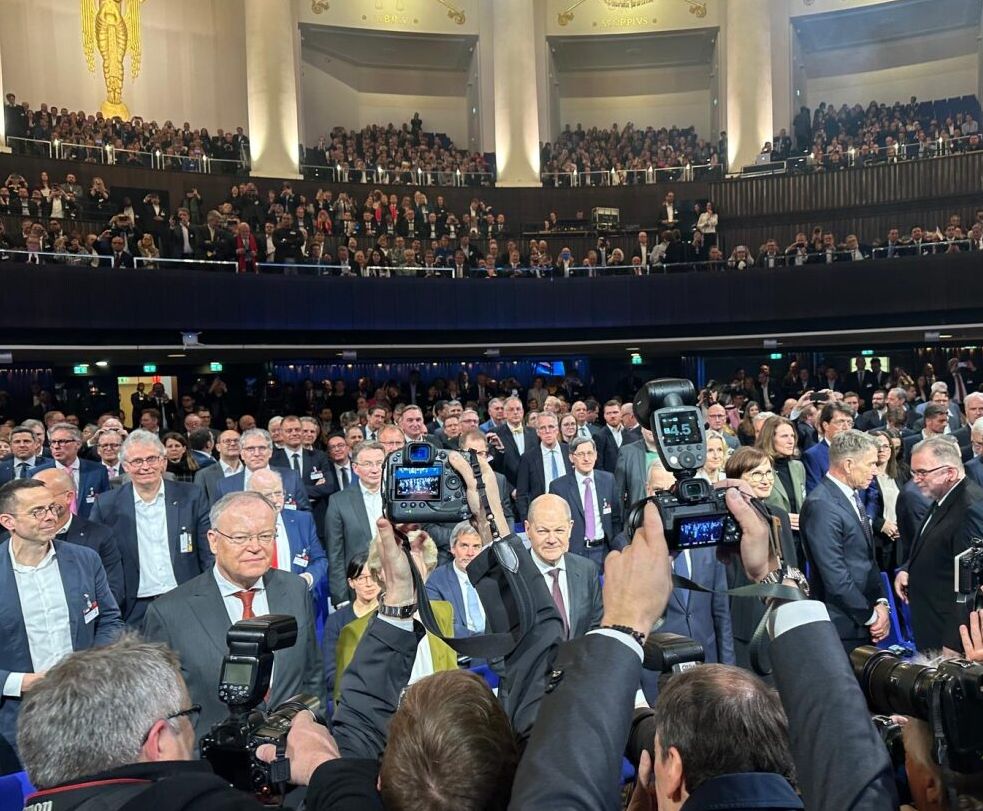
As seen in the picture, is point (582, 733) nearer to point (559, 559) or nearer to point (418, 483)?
point (418, 483)

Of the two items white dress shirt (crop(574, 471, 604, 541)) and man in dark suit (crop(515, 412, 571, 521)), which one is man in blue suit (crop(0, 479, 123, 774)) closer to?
white dress shirt (crop(574, 471, 604, 541))

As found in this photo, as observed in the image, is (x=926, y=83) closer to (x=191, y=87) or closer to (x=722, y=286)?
(x=722, y=286)

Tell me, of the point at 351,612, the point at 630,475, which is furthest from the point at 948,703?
the point at 630,475

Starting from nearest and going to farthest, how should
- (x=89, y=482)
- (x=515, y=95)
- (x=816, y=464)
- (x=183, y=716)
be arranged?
(x=183, y=716)
(x=89, y=482)
(x=816, y=464)
(x=515, y=95)

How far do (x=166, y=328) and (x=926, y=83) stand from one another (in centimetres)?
2008

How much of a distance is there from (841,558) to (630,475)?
Answer: 8.41 ft

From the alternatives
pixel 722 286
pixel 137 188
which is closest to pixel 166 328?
pixel 137 188

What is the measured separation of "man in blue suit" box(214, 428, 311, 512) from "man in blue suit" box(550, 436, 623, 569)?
1898 mm

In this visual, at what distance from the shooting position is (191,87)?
2377cm

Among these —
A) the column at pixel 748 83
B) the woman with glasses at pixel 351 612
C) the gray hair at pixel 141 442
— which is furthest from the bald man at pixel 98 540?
the column at pixel 748 83

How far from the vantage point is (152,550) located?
534 centimetres

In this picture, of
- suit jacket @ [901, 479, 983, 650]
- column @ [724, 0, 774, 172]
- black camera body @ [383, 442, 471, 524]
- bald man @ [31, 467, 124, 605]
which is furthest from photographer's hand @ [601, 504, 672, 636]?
column @ [724, 0, 774, 172]

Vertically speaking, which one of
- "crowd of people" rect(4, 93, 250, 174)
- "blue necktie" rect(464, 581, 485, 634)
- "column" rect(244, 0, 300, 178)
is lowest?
"blue necktie" rect(464, 581, 485, 634)

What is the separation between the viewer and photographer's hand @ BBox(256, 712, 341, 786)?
1958 mm
